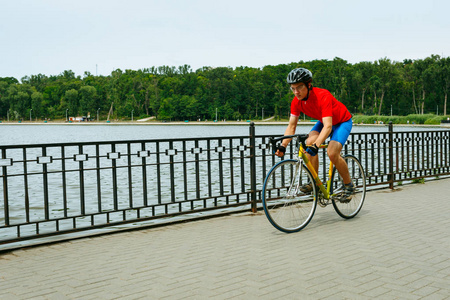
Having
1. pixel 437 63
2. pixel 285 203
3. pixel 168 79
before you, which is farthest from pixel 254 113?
pixel 285 203

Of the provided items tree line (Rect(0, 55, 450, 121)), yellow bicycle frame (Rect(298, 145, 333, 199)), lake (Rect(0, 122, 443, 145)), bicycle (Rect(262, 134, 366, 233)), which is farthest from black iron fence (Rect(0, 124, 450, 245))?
tree line (Rect(0, 55, 450, 121))

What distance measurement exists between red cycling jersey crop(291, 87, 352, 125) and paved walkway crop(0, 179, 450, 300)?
54.5 inches

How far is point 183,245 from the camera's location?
17.8 feet

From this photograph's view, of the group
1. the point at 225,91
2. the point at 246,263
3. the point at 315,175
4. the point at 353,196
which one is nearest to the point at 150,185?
the point at 353,196

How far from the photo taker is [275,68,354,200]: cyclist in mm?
5875

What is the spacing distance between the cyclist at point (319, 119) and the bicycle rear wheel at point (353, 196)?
82 mm

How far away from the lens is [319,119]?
622cm

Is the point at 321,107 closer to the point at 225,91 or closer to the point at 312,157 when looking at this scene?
the point at 312,157

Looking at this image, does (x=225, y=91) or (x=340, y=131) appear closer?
(x=340, y=131)

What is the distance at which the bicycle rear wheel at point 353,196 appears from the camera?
652 centimetres

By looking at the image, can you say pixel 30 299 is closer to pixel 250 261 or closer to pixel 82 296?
pixel 82 296

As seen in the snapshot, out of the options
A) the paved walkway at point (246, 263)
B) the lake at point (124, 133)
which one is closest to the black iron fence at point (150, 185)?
the paved walkway at point (246, 263)

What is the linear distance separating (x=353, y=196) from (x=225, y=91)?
498ft

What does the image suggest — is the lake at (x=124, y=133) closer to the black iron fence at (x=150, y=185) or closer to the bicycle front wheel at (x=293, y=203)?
the black iron fence at (x=150, y=185)
